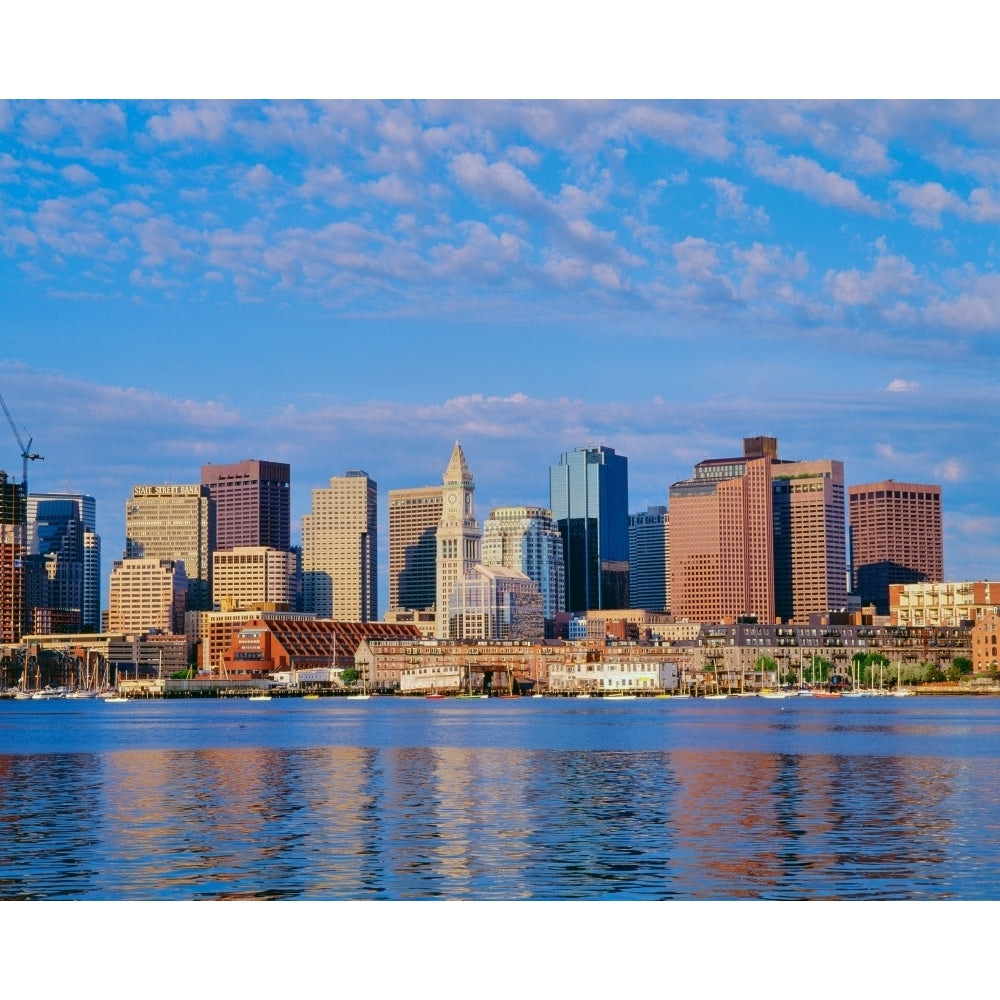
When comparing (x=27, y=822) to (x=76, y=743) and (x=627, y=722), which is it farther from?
(x=627, y=722)

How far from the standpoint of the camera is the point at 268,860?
103 ft

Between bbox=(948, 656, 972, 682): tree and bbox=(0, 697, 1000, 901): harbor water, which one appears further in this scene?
bbox=(948, 656, 972, 682): tree

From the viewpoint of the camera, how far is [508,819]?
38.4m

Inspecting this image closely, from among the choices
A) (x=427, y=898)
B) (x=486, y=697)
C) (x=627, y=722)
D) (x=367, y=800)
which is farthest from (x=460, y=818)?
(x=486, y=697)

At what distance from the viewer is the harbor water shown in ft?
93.7

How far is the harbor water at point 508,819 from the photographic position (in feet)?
93.7

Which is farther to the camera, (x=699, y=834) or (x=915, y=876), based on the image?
(x=699, y=834)

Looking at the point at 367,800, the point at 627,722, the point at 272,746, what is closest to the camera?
the point at 367,800

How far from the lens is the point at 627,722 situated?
10012 cm

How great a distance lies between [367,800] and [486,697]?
141854 mm

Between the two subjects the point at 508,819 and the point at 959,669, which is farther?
the point at 959,669

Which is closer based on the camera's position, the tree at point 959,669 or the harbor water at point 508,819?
the harbor water at point 508,819

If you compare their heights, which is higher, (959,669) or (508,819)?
(508,819)
